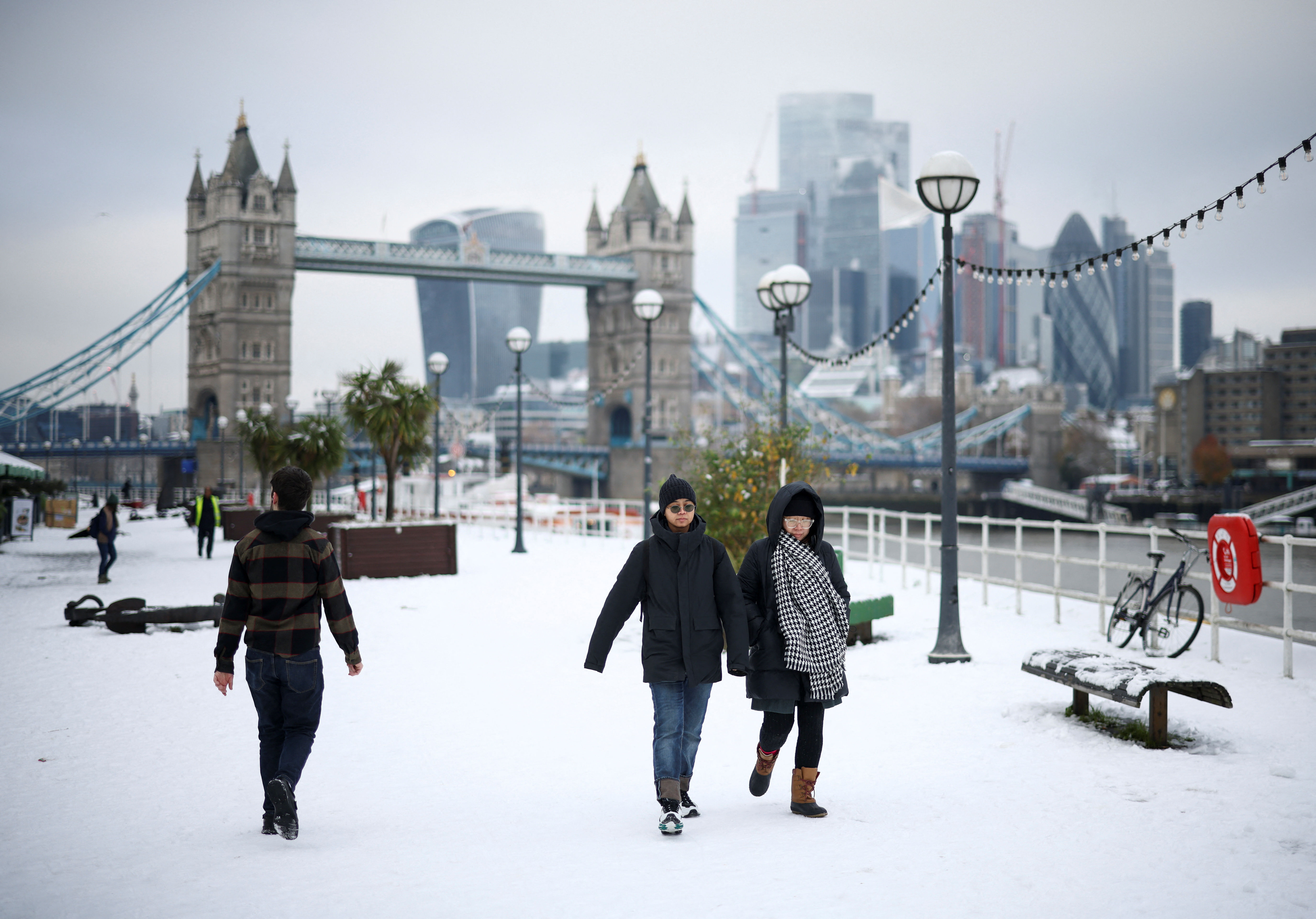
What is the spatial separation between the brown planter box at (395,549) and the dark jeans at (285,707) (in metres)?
12.5

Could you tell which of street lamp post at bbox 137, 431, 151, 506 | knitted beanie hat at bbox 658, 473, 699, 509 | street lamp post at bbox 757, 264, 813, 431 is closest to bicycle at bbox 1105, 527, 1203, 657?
street lamp post at bbox 757, 264, 813, 431

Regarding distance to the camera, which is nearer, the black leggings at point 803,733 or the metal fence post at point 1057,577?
the black leggings at point 803,733

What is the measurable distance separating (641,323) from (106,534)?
72.3 metres

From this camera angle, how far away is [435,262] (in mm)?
81188

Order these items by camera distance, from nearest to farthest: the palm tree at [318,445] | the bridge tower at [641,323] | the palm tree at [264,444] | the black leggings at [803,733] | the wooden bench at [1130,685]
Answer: the black leggings at [803,733] → the wooden bench at [1130,685] → the palm tree at [318,445] → the palm tree at [264,444] → the bridge tower at [641,323]

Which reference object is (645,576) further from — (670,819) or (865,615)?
(865,615)

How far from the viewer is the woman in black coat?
5133 millimetres

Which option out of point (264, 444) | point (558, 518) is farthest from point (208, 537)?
point (558, 518)

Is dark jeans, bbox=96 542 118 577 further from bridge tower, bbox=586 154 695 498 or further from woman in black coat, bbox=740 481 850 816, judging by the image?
bridge tower, bbox=586 154 695 498

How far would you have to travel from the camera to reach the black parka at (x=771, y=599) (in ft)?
16.9

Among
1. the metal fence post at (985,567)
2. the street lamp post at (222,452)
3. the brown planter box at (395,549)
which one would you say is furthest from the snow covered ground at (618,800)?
the street lamp post at (222,452)

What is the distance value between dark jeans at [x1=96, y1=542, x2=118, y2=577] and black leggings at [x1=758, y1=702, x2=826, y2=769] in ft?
44.7

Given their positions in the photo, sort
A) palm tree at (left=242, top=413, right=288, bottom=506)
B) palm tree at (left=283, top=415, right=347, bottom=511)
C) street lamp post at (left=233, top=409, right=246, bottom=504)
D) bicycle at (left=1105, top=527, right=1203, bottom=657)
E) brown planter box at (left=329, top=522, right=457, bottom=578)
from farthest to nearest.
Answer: street lamp post at (left=233, top=409, right=246, bottom=504) → palm tree at (left=242, top=413, right=288, bottom=506) → palm tree at (left=283, top=415, right=347, bottom=511) → brown planter box at (left=329, top=522, right=457, bottom=578) → bicycle at (left=1105, top=527, right=1203, bottom=657)

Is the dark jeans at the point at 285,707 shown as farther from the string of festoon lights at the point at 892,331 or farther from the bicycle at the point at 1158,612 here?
the string of festoon lights at the point at 892,331
